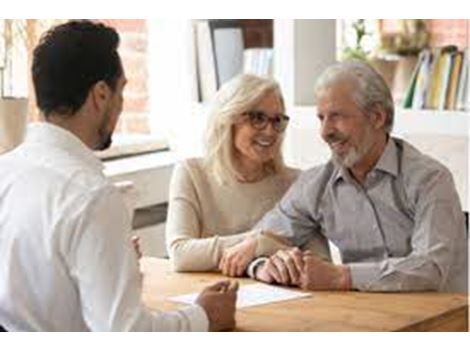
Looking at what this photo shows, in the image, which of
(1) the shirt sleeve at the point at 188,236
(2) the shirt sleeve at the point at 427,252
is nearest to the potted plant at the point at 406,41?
(1) the shirt sleeve at the point at 188,236

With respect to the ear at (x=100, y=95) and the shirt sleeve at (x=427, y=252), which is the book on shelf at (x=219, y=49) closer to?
the shirt sleeve at (x=427, y=252)

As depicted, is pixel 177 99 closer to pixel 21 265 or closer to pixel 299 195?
pixel 299 195

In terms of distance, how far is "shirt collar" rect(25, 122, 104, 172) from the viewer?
6.46ft

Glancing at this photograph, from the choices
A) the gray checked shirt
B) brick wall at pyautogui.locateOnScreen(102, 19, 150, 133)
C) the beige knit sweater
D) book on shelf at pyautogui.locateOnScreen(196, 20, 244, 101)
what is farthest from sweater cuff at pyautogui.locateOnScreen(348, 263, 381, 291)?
brick wall at pyautogui.locateOnScreen(102, 19, 150, 133)

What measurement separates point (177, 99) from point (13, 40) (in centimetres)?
104

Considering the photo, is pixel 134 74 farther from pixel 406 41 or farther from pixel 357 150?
pixel 357 150

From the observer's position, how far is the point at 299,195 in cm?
299

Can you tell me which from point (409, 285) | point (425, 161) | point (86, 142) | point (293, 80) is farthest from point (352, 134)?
point (293, 80)

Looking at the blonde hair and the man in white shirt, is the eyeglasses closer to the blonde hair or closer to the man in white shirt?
the blonde hair

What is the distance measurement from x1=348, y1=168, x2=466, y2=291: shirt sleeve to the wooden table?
0.12ft

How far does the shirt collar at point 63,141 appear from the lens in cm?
197

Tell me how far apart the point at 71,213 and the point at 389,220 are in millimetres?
1180

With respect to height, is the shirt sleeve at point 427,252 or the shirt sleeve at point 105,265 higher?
the shirt sleeve at point 105,265

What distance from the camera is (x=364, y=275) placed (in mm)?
2627
